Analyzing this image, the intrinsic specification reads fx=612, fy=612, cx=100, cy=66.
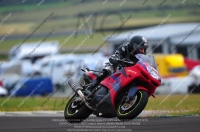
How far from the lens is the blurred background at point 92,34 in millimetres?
36656

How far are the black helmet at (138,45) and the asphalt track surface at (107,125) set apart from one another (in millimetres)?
1382

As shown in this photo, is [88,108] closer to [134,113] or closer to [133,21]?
[134,113]

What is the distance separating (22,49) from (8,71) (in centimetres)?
911

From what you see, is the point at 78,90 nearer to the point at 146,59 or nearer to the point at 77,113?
the point at 77,113

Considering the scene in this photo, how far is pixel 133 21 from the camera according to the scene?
5012 cm

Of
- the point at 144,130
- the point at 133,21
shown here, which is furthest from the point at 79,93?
the point at 133,21

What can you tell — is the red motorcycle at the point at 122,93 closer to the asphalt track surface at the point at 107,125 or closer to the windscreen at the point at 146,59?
the windscreen at the point at 146,59

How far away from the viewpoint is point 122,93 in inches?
Answer: 463

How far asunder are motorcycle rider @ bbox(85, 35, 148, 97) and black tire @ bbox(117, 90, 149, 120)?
2.79 ft

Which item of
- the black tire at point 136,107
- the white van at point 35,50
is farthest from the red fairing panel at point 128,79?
the white van at point 35,50

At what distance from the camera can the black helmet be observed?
1188 cm

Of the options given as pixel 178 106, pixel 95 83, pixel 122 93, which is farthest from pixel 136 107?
pixel 178 106

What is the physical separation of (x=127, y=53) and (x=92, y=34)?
36478 millimetres

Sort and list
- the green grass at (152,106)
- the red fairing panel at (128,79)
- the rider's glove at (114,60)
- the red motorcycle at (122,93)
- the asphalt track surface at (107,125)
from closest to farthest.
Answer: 1. the asphalt track surface at (107,125)
2. the red motorcycle at (122,93)
3. the red fairing panel at (128,79)
4. the rider's glove at (114,60)
5. the green grass at (152,106)
